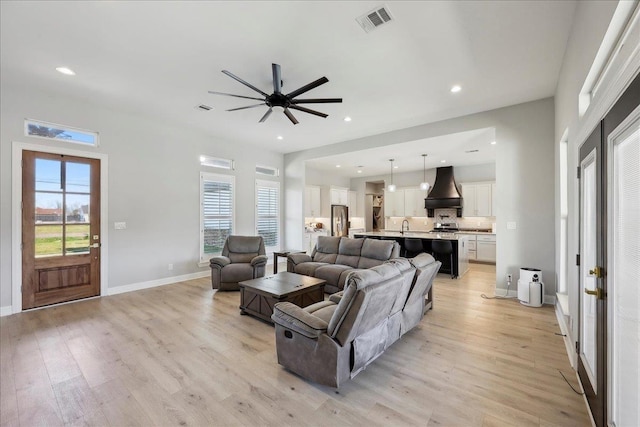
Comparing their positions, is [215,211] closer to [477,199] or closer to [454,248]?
[454,248]

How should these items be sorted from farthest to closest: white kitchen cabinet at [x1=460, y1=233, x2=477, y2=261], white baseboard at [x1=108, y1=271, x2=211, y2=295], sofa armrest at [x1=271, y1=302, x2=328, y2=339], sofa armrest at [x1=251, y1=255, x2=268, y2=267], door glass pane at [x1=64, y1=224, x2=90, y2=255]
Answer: white kitchen cabinet at [x1=460, y1=233, x2=477, y2=261] < sofa armrest at [x1=251, y1=255, x2=268, y2=267] < white baseboard at [x1=108, y1=271, x2=211, y2=295] < door glass pane at [x1=64, y1=224, x2=90, y2=255] < sofa armrest at [x1=271, y1=302, x2=328, y2=339]

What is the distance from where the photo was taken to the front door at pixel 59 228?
4.09 m

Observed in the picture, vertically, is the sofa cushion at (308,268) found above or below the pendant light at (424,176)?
below

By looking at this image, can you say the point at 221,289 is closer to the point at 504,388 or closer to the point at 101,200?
the point at 101,200

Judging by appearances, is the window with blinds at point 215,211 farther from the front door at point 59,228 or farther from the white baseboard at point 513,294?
the white baseboard at point 513,294

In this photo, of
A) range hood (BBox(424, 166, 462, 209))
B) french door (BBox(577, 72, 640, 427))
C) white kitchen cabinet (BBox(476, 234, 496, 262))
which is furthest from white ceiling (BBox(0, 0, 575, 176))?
white kitchen cabinet (BBox(476, 234, 496, 262))

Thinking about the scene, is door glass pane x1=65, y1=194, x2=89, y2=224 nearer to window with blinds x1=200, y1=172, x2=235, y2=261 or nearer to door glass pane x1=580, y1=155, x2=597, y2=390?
window with blinds x1=200, y1=172, x2=235, y2=261

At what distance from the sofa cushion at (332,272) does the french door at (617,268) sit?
3113 mm

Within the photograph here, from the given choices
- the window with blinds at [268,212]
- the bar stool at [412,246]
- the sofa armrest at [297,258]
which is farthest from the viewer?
the window with blinds at [268,212]

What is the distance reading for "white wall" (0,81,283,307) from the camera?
3.93 m

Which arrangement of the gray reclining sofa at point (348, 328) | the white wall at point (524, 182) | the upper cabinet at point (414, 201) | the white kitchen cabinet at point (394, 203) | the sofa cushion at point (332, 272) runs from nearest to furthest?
the gray reclining sofa at point (348, 328)
the white wall at point (524, 182)
the sofa cushion at point (332, 272)
the upper cabinet at point (414, 201)
the white kitchen cabinet at point (394, 203)

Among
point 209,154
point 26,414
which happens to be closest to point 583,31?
point 26,414

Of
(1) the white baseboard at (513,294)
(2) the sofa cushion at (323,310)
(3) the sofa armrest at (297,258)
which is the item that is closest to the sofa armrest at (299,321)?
(2) the sofa cushion at (323,310)

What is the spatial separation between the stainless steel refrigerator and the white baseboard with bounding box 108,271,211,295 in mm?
4949
